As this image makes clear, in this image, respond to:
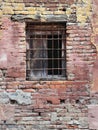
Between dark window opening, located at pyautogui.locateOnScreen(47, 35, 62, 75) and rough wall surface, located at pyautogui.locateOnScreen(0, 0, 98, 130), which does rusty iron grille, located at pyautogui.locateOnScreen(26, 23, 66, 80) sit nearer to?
dark window opening, located at pyautogui.locateOnScreen(47, 35, 62, 75)

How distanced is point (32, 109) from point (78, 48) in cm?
129

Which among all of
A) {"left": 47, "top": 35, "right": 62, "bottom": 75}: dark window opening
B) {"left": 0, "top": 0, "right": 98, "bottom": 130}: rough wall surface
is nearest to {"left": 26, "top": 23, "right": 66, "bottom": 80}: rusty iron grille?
{"left": 47, "top": 35, "right": 62, "bottom": 75}: dark window opening

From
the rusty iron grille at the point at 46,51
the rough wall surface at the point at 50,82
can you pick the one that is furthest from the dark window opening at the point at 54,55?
the rough wall surface at the point at 50,82

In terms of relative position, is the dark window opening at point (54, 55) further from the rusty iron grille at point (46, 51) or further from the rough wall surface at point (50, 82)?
the rough wall surface at point (50, 82)

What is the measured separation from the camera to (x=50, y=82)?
235 inches

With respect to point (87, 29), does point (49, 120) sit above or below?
below

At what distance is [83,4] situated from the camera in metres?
6.01

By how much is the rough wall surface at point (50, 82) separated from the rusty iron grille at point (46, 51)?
135 millimetres

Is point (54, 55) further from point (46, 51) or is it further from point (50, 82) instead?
point (50, 82)

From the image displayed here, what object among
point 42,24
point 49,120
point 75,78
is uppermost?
point 42,24

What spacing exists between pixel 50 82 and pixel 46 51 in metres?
0.55

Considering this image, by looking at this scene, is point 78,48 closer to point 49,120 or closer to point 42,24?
point 42,24

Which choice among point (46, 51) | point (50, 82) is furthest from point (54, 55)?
point (50, 82)

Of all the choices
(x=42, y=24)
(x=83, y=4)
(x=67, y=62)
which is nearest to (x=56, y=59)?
(x=67, y=62)
